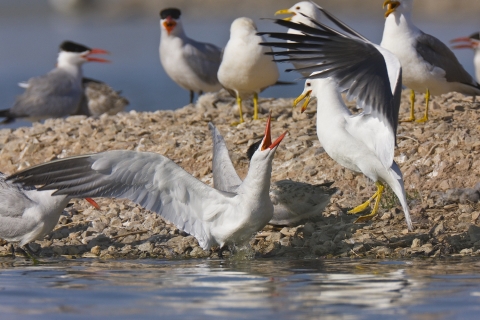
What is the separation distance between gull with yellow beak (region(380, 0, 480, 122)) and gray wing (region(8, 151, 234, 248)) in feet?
11.2

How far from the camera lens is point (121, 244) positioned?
300 inches

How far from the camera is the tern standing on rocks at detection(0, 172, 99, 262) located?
24.3ft

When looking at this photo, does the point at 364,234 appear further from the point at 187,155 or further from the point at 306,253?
the point at 187,155

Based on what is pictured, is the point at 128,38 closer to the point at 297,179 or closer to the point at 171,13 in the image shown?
the point at 171,13

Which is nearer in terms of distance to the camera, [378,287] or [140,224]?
[378,287]

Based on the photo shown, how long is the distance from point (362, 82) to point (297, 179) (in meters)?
1.91

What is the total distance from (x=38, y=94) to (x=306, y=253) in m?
7.41

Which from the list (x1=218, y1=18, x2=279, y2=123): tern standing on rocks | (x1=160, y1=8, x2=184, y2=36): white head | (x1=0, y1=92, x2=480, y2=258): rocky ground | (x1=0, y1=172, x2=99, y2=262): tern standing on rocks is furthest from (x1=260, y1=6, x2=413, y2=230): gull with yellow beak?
(x1=160, y1=8, x2=184, y2=36): white head

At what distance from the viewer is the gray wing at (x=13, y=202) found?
7.54 m

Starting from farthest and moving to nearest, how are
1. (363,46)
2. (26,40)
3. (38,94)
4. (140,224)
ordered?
(26,40), (38,94), (140,224), (363,46)

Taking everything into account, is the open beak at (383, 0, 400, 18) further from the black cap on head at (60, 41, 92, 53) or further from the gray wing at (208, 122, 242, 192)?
the black cap on head at (60, 41, 92, 53)

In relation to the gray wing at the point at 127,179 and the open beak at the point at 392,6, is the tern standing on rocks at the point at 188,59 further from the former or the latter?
the gray wing at the point at 127,179

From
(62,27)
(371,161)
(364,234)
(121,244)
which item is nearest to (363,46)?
(371,161)

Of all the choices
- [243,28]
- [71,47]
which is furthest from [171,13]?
[243,28]
